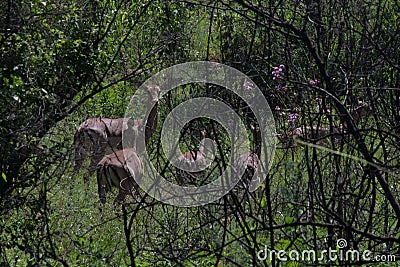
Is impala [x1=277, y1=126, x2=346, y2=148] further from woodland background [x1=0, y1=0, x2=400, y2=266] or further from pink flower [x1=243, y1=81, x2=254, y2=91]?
pink flower [x1=243, y1=81, x2=254, y2=91]

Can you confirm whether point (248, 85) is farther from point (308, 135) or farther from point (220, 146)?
point (220, 146)

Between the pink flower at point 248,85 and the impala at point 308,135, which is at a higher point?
the pink flower at point 248,85

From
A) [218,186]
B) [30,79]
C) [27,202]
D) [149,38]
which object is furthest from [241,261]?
[149,38]

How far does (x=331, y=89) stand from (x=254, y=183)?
286cm

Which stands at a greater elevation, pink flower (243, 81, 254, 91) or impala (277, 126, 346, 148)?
pink flower (243, 81, 254, 91)

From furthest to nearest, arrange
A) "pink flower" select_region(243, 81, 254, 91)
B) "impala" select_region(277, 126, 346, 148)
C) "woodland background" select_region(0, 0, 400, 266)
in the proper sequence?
"pink flower" select_region(243, 81, 254, 91) < "woodland background" select_region(0, 0, 400, 266) < "impala" select_region(277, 126, 346, 148)

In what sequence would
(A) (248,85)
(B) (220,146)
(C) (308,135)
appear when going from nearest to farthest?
(B) (220,146) → (A) (248,85) → (C) (308,135)

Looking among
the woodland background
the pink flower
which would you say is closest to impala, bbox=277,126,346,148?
the woodland background

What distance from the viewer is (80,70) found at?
652 cm

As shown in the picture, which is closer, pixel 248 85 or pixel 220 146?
pixel 220 146

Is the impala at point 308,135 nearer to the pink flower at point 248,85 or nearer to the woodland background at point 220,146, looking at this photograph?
the woodland background at point 220,146

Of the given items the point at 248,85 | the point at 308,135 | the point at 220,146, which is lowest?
the point at 220,146

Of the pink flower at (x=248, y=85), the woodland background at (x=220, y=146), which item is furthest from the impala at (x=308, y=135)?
the pink flower at (x=248, y=85)

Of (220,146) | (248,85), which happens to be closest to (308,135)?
(248,85)
